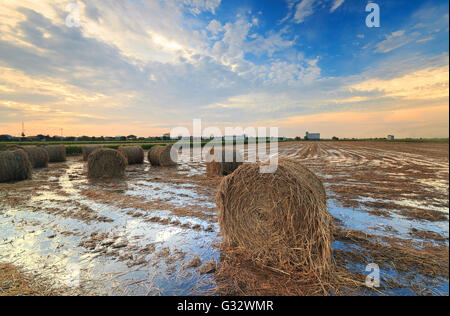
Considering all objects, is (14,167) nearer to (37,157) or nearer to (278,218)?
(37,157)

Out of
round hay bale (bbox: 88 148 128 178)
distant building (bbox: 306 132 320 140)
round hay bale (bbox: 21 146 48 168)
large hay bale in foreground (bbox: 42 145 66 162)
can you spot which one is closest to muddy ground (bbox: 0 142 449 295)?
round hay bale (bbox: 88 148 128 178)

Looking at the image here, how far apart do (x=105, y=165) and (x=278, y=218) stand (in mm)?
11102

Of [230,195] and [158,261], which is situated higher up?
[230,195]

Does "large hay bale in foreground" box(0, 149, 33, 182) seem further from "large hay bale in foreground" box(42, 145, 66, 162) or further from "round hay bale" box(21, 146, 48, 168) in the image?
"large hay bale in foreground" box(42, 145, 66, 162)

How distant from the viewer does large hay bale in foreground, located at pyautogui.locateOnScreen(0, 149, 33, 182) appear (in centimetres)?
1059

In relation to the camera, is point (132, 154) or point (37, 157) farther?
point (132, 154)

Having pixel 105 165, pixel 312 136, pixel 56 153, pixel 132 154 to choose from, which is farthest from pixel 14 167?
pixel 312 136

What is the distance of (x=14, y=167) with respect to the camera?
35.5ft

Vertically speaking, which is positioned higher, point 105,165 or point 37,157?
point 37,157

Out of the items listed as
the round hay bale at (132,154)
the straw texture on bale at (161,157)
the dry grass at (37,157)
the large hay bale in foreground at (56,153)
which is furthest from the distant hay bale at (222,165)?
the large hay bale in foreground at (56,153)

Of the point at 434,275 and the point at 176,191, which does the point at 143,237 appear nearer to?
the point at 176,191

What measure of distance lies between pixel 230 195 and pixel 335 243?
7.22 feet
